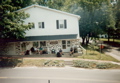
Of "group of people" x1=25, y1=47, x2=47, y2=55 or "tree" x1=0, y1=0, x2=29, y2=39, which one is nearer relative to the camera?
"tree" x1=0, y1=0, x2=29, y2=39

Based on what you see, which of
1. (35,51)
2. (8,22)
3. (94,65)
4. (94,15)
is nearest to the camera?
(94,65)

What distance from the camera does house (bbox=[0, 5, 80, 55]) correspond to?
17.0 m

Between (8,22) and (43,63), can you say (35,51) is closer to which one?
(43,63)

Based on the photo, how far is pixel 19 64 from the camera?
41.0 feet

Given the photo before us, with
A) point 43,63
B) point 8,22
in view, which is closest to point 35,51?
point 43,63

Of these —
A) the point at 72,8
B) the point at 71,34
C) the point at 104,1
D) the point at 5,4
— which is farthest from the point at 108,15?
the point at 5,4

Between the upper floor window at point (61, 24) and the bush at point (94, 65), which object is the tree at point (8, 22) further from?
the bush at point (94, 65)

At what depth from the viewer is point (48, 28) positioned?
17188 millimetres

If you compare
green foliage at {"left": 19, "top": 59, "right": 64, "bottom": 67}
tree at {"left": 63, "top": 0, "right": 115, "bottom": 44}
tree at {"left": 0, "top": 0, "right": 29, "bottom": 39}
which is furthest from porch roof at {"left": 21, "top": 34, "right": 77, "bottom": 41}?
tree at {"left": 63, "top": 0, "right": 115, "bottom": 44}

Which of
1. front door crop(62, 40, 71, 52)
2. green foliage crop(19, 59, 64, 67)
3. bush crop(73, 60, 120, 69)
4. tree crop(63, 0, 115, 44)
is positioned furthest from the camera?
tree crop(63, 0, 115, 44)

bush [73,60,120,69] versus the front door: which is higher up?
the front door

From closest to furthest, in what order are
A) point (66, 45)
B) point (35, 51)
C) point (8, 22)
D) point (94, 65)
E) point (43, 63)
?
point (94, 65), point (43, 63), point (8, 22), point (35, 51), point (66, 45)

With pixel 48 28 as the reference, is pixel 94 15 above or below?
above

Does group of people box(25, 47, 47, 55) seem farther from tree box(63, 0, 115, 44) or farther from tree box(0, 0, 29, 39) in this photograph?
tree box(63, 0, 115, 44)
